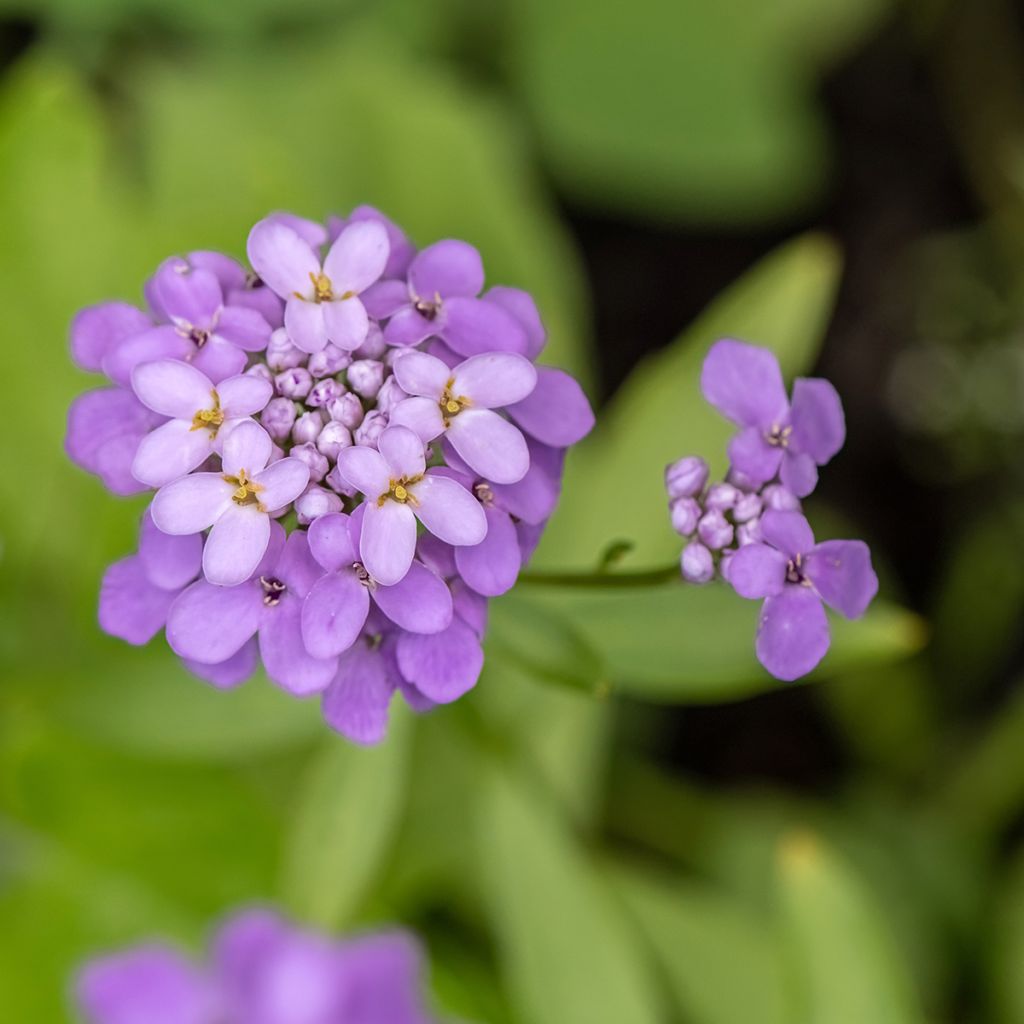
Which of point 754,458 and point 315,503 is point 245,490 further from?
point 754,458

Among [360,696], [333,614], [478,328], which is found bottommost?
[360,696]

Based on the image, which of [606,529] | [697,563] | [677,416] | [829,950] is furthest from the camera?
[606,529]

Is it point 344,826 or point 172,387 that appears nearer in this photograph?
point 172,387

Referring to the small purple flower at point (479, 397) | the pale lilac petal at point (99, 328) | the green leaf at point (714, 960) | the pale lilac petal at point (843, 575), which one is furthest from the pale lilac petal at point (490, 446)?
the green leaf at point (714, 960)

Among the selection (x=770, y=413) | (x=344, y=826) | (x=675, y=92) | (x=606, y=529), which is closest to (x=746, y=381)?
(x=770, y=413)

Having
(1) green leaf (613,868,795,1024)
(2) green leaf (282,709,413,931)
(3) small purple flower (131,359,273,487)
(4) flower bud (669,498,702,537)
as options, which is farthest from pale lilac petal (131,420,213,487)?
(1) green leaf (613,868,795,1024)
